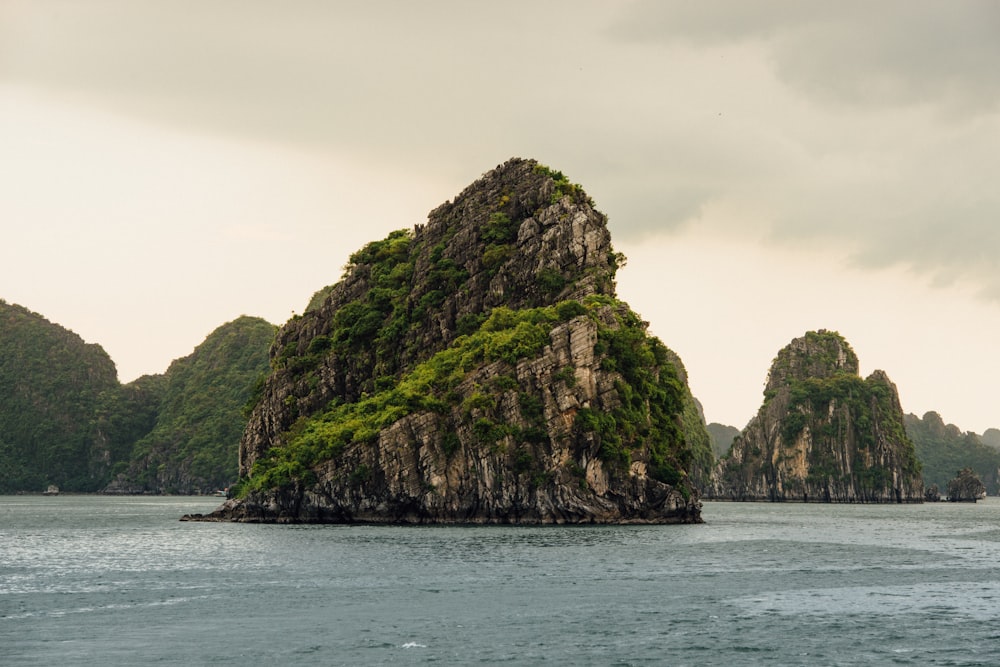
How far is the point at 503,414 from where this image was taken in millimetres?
118938

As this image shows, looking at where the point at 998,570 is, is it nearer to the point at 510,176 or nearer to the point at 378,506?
the point at 378,506

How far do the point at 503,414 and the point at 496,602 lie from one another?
225 ft

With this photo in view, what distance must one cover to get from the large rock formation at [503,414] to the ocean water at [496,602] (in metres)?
25.9

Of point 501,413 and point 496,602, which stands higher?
point 501,413

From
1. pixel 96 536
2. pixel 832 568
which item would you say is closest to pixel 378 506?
pixel 96 536

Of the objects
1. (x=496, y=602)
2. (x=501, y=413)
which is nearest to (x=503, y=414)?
(x=501, y=413)

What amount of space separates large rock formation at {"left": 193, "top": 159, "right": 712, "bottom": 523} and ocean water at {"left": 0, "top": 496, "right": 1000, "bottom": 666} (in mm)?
25908

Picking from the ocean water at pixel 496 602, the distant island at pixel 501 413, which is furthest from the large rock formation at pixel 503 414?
the ocean water at pixel 496 602

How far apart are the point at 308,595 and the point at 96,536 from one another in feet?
190

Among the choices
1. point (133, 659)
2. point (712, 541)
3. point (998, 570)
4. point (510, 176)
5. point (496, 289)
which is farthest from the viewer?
point (510, 176)

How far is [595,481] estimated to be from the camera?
4594 inches

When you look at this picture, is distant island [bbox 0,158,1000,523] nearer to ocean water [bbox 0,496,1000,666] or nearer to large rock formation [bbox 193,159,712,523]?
large rock formation [bbox 193,159,712,523]

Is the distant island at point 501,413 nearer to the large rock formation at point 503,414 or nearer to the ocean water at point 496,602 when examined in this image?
the large rock formation at point 503,414

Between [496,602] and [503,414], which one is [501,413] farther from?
[496,602]
